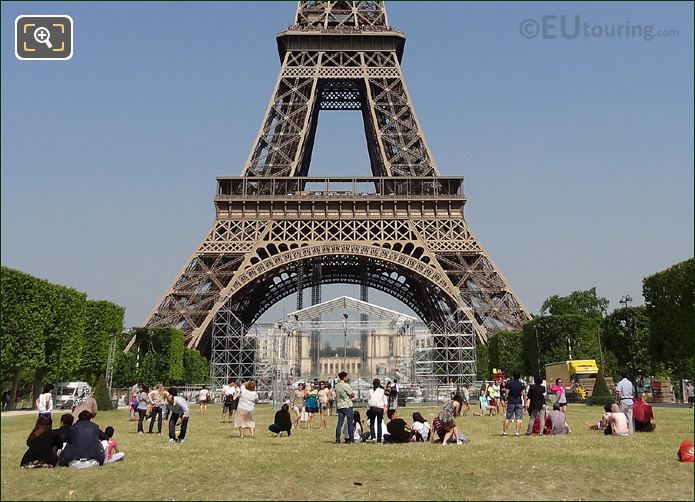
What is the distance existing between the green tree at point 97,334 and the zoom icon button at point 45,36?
37.5 m

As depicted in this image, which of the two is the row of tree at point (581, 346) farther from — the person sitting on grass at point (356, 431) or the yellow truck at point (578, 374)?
the person sitting on grass at point (356, 431)

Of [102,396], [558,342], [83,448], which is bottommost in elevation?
[102,396]

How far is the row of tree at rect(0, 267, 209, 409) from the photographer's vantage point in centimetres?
3434

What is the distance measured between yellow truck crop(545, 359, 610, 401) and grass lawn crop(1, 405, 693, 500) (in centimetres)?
2949

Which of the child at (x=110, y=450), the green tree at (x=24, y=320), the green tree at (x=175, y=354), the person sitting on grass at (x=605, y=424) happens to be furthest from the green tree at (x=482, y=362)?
the child at (x=110, y=450)

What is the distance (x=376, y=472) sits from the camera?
1216cm

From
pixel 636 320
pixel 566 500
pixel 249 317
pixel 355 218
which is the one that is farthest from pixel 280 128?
pixel 566 500

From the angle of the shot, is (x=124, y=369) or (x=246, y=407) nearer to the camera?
(x=246, y=407)

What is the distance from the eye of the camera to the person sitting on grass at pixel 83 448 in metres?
13.0

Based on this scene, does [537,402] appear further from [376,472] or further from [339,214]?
[339,214]

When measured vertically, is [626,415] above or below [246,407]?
below

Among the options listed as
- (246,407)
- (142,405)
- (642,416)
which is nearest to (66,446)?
(246,407)

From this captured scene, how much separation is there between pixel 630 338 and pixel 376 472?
44.8m

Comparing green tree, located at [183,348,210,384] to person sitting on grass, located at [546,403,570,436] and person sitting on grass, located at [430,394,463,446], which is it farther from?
person sitting on grass, located at [430,394,463,446]
